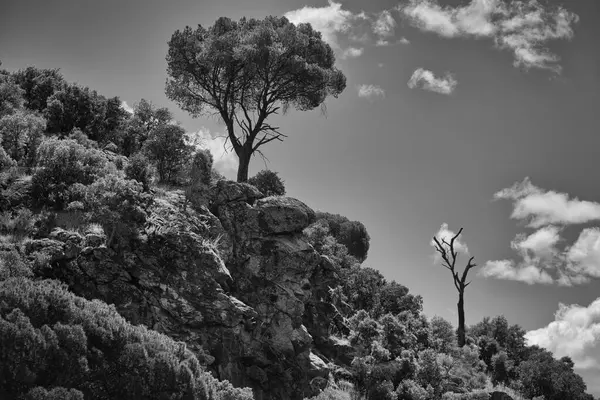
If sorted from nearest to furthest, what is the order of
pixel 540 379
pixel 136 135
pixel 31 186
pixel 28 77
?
pixel 31 186 < pixel 540 379 < pixel 136 135 < pixel 28 77

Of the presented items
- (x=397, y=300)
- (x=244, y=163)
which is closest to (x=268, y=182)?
(x=244, y=163)

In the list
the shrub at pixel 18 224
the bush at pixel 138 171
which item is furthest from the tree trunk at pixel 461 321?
the shrub at pixel 18 224

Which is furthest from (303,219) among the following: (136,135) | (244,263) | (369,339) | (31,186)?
(136,135)

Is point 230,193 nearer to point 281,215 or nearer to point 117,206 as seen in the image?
point 281,215

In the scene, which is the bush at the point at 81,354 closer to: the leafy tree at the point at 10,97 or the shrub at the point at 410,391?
the shrub at the point at 410,391

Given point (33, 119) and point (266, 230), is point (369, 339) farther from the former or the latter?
point (33, 119)

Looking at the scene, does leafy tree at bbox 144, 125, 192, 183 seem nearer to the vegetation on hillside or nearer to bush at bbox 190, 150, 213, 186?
the vegetation on hillside

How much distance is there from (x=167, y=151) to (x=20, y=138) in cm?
885

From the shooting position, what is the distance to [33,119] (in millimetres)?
30719

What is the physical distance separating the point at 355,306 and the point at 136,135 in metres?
24.2

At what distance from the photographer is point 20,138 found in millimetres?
29359

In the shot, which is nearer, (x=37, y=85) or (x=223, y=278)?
(x=223, y=278)

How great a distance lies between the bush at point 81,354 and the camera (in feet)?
36.7

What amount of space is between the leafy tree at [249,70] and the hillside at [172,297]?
437 cm
